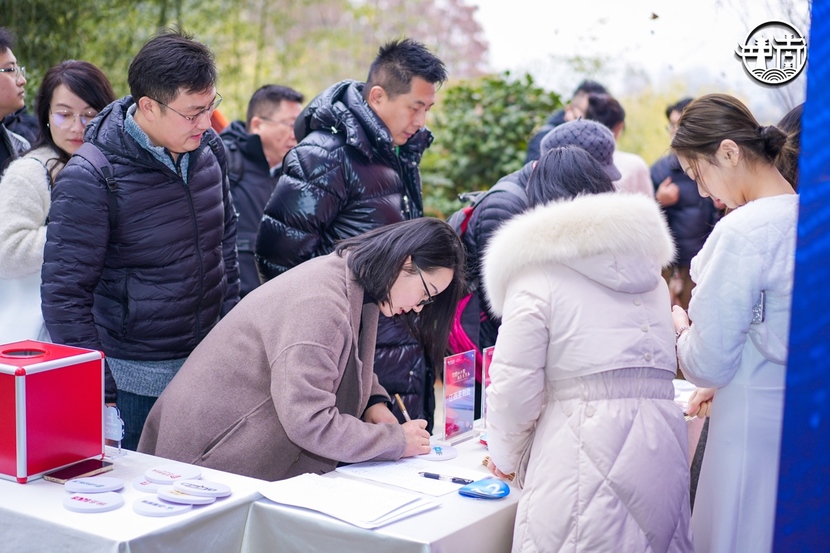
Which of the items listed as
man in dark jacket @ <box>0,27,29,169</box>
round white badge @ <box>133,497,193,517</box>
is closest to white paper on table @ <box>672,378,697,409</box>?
round white badge @ <box>133,497,193,517</box>

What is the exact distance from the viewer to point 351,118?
2.76 meters

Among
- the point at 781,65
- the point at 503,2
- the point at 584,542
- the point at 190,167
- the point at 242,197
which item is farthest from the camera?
the point at 503,2

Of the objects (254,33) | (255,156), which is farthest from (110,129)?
(254,33)

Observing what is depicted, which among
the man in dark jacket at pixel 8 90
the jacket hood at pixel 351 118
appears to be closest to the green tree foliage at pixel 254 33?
the man in dark jacket at pixel 8 90

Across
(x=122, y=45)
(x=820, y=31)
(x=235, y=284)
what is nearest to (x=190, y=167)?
(x=235, y=284)

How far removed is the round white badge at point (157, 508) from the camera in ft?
5.15

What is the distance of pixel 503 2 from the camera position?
21.7ft

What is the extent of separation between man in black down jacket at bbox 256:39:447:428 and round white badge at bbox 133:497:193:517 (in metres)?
1.16

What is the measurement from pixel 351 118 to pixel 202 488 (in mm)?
1427

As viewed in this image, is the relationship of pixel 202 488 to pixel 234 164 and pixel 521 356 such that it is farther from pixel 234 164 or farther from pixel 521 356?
pixel 234 164

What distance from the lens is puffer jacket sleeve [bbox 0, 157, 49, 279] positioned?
2273 mm

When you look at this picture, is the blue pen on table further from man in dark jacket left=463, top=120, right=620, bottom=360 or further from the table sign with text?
man in dark jacket left=463, top=120, right=620, bottom=360

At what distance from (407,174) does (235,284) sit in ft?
2.39

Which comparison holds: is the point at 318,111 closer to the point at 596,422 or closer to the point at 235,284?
the point at 235,284
